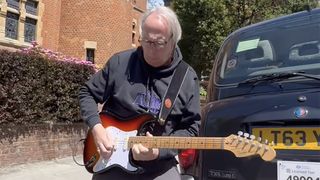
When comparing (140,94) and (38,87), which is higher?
(38,87)

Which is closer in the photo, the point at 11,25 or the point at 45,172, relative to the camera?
the point at 45,172

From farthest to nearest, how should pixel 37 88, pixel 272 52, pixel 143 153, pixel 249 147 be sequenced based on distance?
pixel 37 88, pixel 272 52, pixel 143 153, pixel 249 147

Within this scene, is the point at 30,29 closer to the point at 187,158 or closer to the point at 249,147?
the point at 187,158

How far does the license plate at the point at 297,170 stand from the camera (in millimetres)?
3354

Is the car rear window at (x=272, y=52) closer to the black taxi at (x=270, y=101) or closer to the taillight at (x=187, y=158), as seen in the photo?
the black taxi at (x=270, y=101)

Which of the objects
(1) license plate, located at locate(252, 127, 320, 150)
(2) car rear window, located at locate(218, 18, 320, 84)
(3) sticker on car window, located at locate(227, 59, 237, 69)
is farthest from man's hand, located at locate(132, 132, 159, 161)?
(3) sticker on car window, located at locate(227, 59, 237, 69)

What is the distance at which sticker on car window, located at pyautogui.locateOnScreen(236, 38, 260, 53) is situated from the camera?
451 cm

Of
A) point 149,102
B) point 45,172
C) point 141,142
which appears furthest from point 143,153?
point 45,172

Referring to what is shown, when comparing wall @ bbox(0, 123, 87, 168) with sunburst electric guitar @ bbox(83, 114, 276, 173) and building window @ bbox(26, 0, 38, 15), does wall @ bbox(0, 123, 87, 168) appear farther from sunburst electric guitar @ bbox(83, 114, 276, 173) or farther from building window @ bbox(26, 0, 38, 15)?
building window @ bbox(26, 0, 38, 15)

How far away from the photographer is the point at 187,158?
164 inches

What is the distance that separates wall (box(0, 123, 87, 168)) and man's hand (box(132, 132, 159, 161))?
7032 mm

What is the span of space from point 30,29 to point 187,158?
21112 millimetres

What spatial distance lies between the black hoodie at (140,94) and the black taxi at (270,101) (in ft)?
1.20

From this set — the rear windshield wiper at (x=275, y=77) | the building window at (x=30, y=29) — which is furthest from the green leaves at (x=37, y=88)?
the building window at (x=30, y=29)
